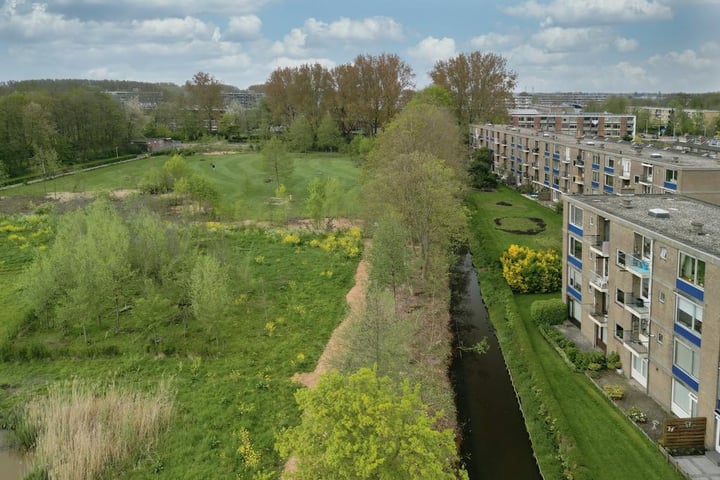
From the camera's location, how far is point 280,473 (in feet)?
61.9

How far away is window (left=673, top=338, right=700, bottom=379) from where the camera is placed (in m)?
20.0

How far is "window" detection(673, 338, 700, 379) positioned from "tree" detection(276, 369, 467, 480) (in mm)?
10762

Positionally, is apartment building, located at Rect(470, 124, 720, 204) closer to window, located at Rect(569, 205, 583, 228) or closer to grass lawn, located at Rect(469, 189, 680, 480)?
window, located at Rect(569, 205, 583, 228)

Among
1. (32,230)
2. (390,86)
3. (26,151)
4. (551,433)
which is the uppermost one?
(390,86)

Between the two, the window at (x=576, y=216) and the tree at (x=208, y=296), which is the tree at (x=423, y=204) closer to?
the window at (x=576, y=216)

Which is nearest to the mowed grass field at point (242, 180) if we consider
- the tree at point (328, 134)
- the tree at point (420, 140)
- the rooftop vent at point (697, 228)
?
the tree at point (328, 134)

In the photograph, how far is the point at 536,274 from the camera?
1399 inches

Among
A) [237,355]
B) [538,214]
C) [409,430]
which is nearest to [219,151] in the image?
[538,214]

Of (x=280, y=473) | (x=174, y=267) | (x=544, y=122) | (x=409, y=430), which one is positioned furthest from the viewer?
(x=544, y=122)

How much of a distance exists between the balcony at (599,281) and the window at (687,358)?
18.9ft

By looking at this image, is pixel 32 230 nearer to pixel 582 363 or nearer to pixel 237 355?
pixel 237 355

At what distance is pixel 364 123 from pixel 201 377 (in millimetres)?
84411

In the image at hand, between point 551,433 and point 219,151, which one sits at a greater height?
point 219,151

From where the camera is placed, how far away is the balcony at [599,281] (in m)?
26.9
